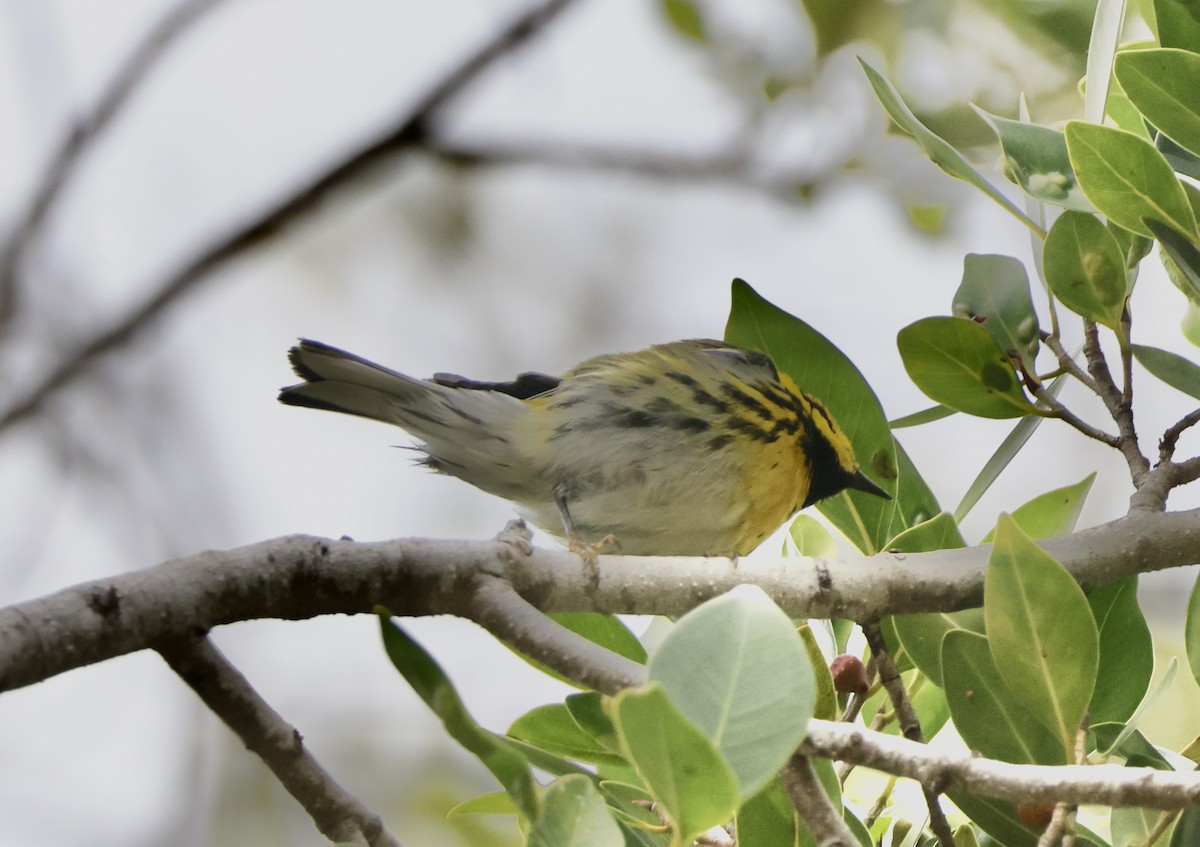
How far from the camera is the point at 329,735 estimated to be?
6.52 metres

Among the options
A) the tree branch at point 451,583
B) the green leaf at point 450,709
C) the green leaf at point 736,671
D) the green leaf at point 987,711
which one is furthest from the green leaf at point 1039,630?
the green leaf at point 450,709

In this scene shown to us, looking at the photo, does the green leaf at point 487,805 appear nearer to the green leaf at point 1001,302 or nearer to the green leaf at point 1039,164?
the green leaf at point 1001,302

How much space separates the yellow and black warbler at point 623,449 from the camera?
2912 millimetres

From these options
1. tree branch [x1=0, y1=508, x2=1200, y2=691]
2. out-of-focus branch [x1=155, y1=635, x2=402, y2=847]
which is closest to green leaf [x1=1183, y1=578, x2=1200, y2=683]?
tree branch [x1=0, y1=508, x2=1200, y2=691]

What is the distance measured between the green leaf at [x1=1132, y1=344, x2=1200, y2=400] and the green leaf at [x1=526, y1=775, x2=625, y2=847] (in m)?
1.29

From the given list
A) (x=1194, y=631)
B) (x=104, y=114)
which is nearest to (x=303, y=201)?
(x=104, y=114)

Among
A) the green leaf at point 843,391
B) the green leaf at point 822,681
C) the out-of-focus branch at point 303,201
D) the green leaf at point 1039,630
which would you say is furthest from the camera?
the out-of-focus branch at point 303,201

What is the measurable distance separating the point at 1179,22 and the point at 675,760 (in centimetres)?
139

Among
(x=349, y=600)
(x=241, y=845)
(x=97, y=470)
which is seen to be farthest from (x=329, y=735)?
(x=349, y=600)

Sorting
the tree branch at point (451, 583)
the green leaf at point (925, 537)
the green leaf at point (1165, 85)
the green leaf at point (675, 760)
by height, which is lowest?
the green leaf at point (675, 760)

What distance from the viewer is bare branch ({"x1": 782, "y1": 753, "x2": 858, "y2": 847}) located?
118 cm

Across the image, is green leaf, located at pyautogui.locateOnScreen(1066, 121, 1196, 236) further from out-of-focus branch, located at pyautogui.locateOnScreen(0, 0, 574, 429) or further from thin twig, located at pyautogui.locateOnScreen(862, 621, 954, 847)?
out-of-focus branch, located at pyautogui.locateOnScreen(0, 0, 574, 429)

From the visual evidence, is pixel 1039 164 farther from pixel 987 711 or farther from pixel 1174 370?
pixel 987 711

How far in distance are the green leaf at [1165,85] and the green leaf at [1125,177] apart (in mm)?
82
